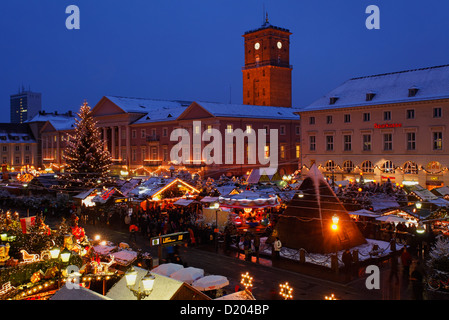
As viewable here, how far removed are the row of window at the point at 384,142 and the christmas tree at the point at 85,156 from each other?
847 inches

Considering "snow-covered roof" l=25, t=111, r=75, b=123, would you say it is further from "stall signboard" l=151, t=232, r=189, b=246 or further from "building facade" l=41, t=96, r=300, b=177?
"stall signboard" l=151, t=232, r=189, b=246

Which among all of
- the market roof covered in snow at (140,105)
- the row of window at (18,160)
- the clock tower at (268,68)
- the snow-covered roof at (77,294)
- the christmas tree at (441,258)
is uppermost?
the clock tower at (268,68)

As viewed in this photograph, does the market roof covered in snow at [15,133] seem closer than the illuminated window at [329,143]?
No

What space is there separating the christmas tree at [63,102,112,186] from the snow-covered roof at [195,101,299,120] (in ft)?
53.7

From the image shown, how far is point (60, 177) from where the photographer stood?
3984cm

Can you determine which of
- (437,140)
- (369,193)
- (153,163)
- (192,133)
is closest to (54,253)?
(369,193)

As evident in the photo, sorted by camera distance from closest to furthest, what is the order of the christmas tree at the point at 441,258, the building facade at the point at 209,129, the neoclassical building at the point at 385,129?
the christmas tree at the point at 441,258 < the neoclassical building at the point at 385,129 < the building facade at the point at 209,129

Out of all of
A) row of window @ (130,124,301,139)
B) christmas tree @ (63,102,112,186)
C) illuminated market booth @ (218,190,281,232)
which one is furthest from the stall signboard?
row of window @ (130,124,301,139)

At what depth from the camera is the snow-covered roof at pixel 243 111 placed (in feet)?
172

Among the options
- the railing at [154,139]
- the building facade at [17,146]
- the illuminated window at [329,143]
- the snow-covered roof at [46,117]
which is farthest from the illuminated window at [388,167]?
the snow-covered roof at [46,117]

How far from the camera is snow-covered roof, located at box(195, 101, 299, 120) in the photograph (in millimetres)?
52497

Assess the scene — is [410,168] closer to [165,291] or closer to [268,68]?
[165,291]

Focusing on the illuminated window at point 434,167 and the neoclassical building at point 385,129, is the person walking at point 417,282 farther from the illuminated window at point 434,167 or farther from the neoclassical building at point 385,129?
the illuminated window at point 434,167

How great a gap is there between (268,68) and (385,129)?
A: 131ft
